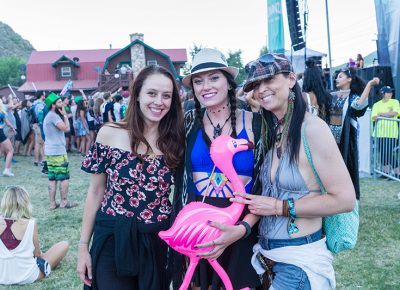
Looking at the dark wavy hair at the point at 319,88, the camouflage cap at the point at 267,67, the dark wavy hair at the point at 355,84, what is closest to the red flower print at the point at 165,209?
the camouflage cap at the point at 267,67

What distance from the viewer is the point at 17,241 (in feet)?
13.5

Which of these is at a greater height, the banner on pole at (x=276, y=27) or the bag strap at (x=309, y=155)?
the banner on pole at (x=276, y=27)

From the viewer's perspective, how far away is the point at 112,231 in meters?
2.24

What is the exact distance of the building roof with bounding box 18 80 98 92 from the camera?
3206 centimetres

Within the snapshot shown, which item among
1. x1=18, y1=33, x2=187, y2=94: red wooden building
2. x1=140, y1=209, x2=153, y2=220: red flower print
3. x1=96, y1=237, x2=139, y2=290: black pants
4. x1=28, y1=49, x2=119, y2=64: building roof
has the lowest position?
x1=96, y1=237, x2=139, y2=290: black pants

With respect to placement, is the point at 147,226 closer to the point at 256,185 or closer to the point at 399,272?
the point at 256,185

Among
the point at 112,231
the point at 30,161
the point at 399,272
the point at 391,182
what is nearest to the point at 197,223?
the point at 112,231

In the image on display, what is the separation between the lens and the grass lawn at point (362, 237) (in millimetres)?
4000

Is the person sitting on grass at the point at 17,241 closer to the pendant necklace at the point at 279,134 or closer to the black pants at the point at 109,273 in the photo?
the black pants at the point at 109,273

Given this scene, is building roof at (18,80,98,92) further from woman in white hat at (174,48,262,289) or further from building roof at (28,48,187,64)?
woman in white hat at (174,48,262,289)

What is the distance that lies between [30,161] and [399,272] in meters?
10.8

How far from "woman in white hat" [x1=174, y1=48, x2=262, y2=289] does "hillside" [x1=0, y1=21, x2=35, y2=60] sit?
89.5 meters

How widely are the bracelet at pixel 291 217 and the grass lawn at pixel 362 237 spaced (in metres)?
2.30

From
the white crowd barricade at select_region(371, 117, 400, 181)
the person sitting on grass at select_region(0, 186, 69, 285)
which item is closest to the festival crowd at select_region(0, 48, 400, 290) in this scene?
the person sitting on grass at select_region(0, 186, 69, 285)
